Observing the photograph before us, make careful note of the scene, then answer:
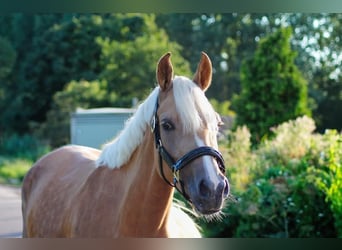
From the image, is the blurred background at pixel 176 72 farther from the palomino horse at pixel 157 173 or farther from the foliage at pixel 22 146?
the palomino horse at pixel 157 173

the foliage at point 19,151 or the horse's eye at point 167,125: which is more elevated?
the horse's eye at point 167,125

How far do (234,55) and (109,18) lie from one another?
4472mm

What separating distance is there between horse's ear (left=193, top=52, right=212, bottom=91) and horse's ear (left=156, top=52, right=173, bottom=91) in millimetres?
120

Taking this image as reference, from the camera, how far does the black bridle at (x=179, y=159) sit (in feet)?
6.21

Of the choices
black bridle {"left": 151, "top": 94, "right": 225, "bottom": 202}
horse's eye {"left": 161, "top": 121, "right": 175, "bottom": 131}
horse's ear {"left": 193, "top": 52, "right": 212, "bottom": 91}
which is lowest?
black bridle {"left": 151, "top": 94, "right": 225, "bottom": 202}

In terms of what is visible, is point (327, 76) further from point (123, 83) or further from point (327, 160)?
point (327, 160)

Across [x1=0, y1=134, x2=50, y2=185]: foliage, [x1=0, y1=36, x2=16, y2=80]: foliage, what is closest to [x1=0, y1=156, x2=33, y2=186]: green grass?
[x1=0, y1=134, x2=50, y2=185]: foliage

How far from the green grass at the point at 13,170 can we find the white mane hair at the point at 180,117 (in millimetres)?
7783

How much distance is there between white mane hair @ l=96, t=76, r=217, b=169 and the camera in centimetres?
193

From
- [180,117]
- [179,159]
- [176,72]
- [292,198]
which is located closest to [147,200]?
[179,159]

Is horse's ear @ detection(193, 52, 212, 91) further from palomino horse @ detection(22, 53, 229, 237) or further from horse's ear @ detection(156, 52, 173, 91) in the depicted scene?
horse's ear @ detection(156, 52, 173, 91)

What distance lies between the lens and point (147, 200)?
210cm

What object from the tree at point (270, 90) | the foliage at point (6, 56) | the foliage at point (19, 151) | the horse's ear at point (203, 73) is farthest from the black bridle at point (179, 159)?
the foliage at point (6, 56)

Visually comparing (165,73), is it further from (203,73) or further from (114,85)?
(114,85)
